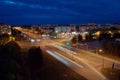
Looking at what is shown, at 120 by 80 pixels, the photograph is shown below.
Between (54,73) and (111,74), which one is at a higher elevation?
(111,74)

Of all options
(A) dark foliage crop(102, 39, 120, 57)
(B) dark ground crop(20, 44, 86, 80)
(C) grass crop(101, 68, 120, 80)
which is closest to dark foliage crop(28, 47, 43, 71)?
(B) dark ground crop(20, 44, 86, 80)

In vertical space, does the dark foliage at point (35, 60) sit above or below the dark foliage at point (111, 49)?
above

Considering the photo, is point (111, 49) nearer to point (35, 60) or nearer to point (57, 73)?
point (35, 60)

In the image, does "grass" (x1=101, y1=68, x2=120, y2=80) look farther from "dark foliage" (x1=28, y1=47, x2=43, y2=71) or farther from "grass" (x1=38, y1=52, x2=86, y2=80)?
"dark foliage" (x1=28, y1=47, x2=43, y2=71)

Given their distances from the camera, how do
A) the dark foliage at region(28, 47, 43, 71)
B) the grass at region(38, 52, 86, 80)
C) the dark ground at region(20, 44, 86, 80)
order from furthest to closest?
1. the dark foliage at region(28, 47, 43, 71)
2. the grass at region(38, 52, 86, 80)
3. the dark ground at region(20, 44, 86, 80)

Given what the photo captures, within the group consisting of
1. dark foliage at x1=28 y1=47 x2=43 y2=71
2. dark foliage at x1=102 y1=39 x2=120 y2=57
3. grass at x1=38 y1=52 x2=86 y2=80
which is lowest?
dark foliage at x1=102 y1=39 x2=120 y2=57

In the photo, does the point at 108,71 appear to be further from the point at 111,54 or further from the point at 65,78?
the point at 111,54

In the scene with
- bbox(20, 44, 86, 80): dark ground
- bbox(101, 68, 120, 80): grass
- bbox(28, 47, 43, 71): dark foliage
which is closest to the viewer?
bbox(101, 68, 120, 80): grass

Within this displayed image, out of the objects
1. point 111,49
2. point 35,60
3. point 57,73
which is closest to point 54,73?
point 57,73

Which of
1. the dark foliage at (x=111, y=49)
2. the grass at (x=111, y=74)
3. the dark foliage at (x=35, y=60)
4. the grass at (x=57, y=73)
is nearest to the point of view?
the grass at (x=111, y=74)

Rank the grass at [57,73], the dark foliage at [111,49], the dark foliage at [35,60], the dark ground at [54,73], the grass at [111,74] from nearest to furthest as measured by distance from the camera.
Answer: the grass at [111,74], the dark ground at [54,73], the grass at [57,73], the dark foliage at [35,60], the dark foliage at [111,49]

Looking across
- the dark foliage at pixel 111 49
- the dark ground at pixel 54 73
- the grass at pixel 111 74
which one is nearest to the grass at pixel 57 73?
the dark ground at pixel 54 73

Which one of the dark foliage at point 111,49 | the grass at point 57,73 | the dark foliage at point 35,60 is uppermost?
the dark foliage at point 35,60

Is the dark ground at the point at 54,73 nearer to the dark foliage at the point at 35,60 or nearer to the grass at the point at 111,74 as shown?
the dark foliage at the point at 35,60
